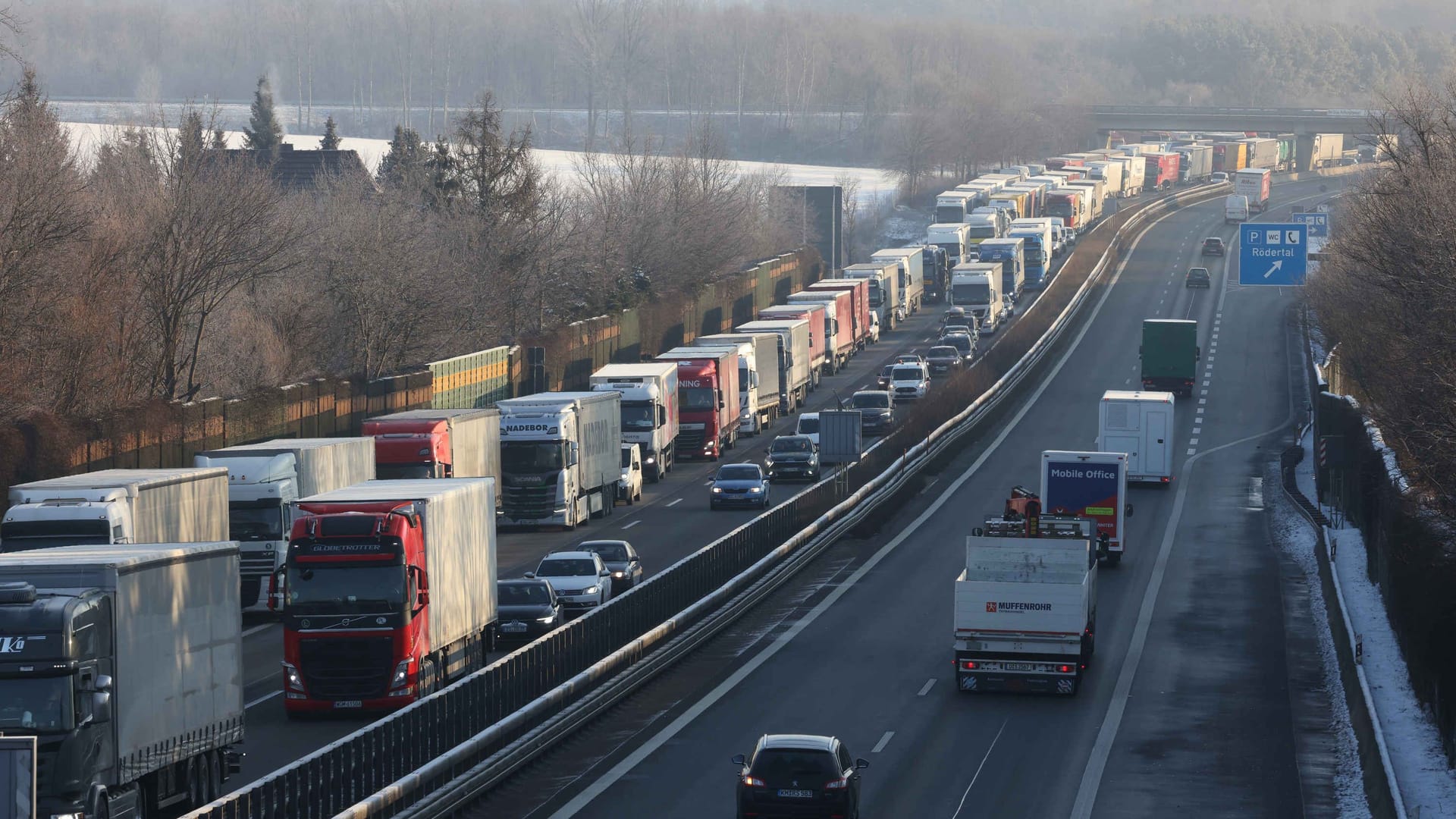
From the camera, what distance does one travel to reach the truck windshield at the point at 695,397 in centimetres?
5675

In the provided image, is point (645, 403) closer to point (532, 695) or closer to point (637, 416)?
point (637, 416)

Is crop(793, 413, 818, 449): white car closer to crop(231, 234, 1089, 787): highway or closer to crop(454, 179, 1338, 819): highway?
crop(231, 234, 1089, 787): highway

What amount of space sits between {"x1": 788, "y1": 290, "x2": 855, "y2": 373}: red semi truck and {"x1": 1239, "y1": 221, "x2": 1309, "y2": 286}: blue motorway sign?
17.7 meters

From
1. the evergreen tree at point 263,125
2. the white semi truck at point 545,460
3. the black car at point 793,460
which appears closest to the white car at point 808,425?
the black car at point 793,460

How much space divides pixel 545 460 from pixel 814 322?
3113 cm

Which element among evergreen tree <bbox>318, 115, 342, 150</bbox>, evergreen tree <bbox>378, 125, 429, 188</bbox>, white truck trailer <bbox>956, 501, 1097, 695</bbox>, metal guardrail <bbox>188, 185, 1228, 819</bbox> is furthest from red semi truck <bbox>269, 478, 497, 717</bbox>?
evergreen tree <bbox>318, 115, 342, 150</bbox>

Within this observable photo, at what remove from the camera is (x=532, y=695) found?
2388 cm

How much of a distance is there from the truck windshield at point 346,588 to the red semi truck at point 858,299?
57637 millimetres

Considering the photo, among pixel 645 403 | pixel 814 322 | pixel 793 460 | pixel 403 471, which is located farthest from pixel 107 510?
pixel 814 322

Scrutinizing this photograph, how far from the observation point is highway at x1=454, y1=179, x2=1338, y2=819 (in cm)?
2197

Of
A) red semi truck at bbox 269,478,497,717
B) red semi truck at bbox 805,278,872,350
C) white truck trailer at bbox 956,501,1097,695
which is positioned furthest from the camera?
red semi truck at bbox 805,278,872,350

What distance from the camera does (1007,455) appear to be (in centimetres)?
5844

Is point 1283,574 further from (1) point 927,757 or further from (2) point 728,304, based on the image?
(2) point 728,304

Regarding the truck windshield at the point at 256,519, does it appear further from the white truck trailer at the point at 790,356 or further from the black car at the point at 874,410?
the white truck trailer at the point at 790,356
